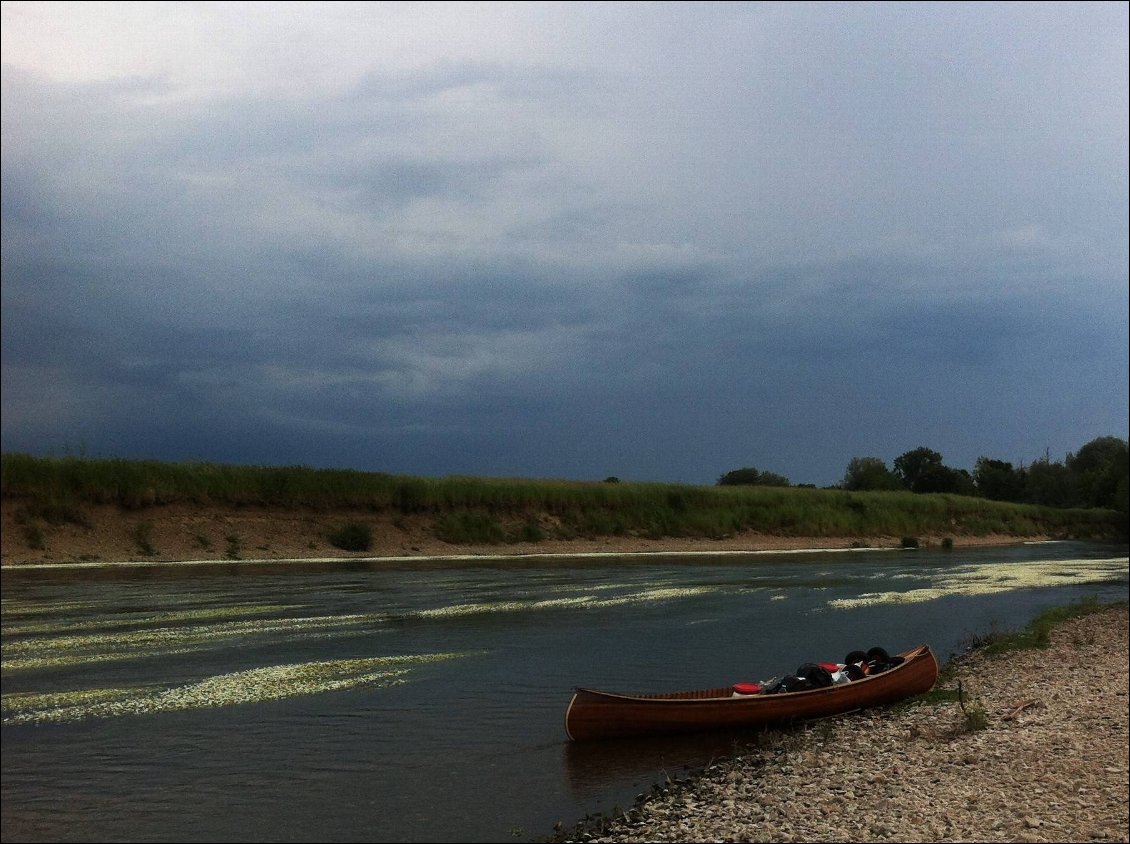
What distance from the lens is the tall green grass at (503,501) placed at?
52344 mm

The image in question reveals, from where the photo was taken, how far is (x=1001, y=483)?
545 feet

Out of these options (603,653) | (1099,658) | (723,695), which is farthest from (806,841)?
(1099,658)

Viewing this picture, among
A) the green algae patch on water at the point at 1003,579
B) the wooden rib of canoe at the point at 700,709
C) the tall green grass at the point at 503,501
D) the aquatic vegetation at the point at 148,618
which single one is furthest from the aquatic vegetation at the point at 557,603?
the tall green grass at the point at 503,501

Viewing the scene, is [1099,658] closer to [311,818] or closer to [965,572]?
[311,818]

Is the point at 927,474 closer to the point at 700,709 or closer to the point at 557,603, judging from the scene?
the point at 557,603

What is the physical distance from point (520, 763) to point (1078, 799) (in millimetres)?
7833

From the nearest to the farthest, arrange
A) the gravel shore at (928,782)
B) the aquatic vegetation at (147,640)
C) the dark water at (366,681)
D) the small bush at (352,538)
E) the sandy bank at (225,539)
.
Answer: the gravel shore at (928,782) → the dark water at (366,681) → the aquatic vegetation at (147,640) → the sandy bank at (225,539) → the small bush at (352,538)

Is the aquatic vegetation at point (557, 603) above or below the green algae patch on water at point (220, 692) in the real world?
below

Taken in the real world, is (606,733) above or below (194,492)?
below

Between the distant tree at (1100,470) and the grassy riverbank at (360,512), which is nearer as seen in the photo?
the grassy riverbank at (360,512)

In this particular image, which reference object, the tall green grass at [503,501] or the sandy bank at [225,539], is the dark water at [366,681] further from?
the tall green grass at [503,501]

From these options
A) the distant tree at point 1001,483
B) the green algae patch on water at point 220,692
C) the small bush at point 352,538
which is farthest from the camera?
the distant tree at point 1001,483

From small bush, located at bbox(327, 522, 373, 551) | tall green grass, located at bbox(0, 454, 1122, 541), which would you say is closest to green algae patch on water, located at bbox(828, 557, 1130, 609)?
tall green grass, located at bbox(0, 454, 1122, 541)

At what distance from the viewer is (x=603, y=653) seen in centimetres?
2520
